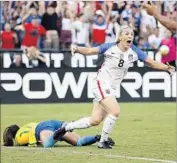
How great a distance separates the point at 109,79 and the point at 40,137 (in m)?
1.48

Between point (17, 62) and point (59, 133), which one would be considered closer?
point (59, 133)

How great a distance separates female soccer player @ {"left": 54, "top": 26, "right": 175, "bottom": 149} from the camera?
13.0 meters

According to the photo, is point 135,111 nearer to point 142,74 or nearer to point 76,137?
point 142,74

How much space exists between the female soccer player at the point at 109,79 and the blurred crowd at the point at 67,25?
1054 cm

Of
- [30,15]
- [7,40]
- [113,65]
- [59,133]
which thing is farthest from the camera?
[30,15]

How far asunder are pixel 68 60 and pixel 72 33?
1847mm

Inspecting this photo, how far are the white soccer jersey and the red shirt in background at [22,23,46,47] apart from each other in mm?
11026

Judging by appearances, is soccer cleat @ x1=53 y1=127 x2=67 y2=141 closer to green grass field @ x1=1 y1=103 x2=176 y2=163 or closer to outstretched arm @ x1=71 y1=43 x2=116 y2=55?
green grass field @ x1=1 y1=103 x2=176 y2=163

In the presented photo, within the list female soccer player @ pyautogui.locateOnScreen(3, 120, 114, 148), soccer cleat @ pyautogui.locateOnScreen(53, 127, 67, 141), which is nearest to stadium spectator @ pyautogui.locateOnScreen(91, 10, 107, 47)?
female soccer player @ pyautogui.locateOnScreen(3, 120, 114, 148)

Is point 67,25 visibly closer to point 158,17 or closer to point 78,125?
point 78,125

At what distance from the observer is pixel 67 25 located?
24969 millimetres

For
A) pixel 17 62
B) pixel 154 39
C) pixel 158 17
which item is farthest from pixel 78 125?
pixel 154 39

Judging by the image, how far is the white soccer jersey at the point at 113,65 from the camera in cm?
1321

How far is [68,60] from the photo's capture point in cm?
2339
